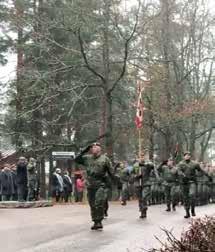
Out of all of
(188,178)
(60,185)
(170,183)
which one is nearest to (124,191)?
(170,183)

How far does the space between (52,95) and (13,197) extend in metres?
8.19

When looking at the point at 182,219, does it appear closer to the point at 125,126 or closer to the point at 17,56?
the point at 125,126

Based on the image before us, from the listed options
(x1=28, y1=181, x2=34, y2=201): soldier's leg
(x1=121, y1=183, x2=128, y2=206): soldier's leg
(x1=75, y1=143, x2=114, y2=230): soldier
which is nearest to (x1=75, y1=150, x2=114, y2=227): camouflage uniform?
(x1=75, y1=143, x2=114, y2=230): soldier

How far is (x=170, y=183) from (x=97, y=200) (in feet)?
32.1

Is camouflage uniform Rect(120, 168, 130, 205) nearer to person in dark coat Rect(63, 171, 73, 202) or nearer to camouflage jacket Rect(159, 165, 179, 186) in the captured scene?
camouflage jacket Rect(159, 165, 179, 186)

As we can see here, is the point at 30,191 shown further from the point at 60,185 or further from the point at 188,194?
the point at 188,194

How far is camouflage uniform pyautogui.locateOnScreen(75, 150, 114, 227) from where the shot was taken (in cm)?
1445

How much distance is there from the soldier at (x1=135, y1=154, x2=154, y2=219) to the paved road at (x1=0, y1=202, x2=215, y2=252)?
0.34 metres

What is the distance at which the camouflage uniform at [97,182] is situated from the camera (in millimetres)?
14445

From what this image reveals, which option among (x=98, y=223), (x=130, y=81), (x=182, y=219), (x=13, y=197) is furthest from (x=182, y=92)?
(x=98, y=223)

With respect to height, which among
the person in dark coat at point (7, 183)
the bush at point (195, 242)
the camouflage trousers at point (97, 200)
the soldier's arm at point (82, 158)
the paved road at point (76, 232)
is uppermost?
the soldier's arm at point (82, 158)

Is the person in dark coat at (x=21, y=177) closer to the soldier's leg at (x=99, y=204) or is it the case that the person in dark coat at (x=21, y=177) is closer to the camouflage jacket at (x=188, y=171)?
the camouflage jacket at (x=188, y=171)

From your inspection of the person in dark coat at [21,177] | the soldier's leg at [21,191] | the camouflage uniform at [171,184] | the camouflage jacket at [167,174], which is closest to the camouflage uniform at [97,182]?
the camouflage uniform at [171,184]

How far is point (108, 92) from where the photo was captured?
34.1 metres
